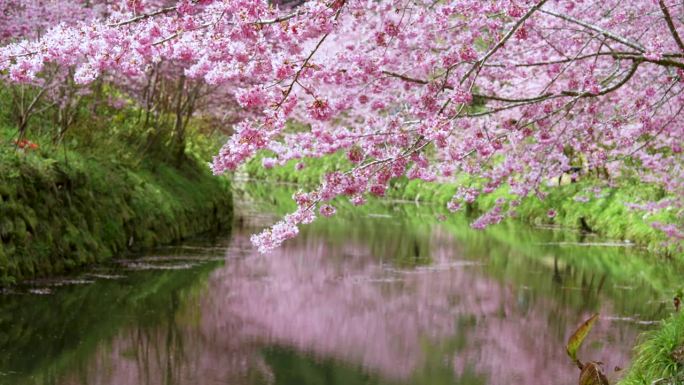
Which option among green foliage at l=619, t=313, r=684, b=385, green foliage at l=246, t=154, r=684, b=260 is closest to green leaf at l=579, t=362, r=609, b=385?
green foliage at l=619, t=313, r=684, b=385

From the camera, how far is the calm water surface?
8512 mm

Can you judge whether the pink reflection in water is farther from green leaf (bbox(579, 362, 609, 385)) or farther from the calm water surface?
green leaf (bbox(579, 362, 609, 385))

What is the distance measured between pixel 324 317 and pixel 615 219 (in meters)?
15.0

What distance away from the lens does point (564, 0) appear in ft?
28.8

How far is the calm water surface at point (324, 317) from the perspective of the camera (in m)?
8.51

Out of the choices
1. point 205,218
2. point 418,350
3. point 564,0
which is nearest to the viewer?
point 564,0

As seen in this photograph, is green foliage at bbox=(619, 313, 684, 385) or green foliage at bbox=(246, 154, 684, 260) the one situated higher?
green foliage at bbox=(246, 154, 684, 260)

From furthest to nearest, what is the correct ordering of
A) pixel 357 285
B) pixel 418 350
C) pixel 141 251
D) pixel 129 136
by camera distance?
1. pixel 129 136
2. pixel 141 251
3. pixel 357 285
4. pixel 418 350

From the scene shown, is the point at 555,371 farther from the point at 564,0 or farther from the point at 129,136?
the point at 129,136

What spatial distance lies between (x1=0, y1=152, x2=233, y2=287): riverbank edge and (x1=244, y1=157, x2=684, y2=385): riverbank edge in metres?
3.98

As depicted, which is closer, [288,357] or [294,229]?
[294,229]

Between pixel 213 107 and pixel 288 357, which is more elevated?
pixel 213 107

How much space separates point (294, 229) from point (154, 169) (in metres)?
14.2

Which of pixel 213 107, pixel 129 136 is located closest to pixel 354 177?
pixel 129 136
